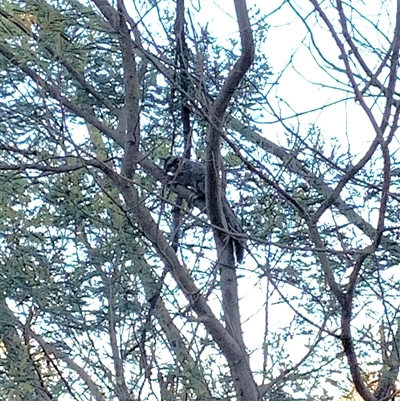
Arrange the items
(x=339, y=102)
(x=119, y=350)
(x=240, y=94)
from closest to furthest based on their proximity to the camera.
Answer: (x=339, y=102), (x=240, y=94), (x=119, y=350)

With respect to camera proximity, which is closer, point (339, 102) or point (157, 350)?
point (339, 102)

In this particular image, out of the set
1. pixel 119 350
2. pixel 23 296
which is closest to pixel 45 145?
pixel 23 296

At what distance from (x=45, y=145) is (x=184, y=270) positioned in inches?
29.1

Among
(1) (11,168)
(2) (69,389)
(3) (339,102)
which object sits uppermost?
(1) (11,168)

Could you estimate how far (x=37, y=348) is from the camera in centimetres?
336

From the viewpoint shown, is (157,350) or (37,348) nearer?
(157,350)

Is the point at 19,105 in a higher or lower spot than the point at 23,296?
higher

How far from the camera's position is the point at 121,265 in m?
3.16

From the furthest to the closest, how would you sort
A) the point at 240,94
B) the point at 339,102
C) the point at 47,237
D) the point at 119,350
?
the point at 47,237
the point at 119,350
the point at 240,94
the point at 339,102

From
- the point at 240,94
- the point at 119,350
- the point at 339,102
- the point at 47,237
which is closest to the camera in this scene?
the point at 339,102

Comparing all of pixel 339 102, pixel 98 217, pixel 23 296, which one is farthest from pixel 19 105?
pixel 339 102

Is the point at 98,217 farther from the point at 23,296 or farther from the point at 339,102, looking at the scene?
the point at 339,102

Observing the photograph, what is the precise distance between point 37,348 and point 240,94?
4.53 feet

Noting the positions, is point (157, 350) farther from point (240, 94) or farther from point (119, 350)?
point (240, 94)
